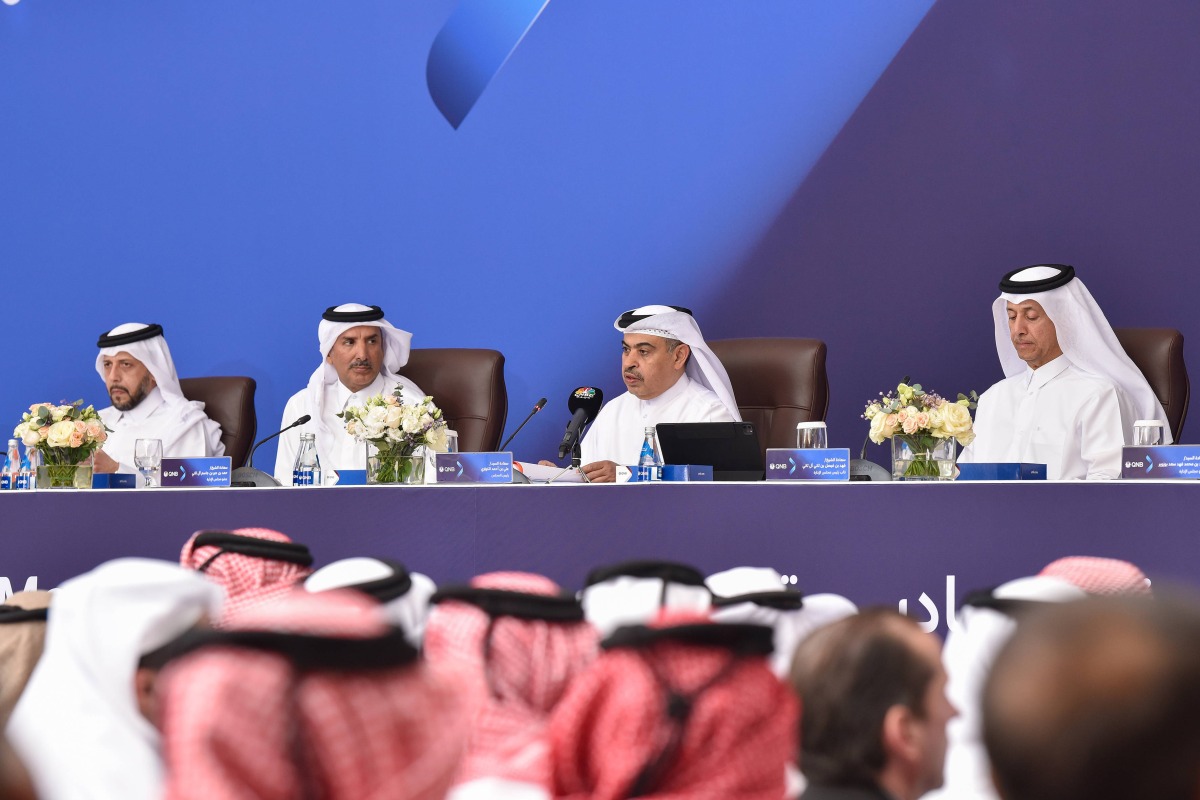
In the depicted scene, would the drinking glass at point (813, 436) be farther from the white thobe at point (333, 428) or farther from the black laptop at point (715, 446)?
the white thobe at point (333, 428)

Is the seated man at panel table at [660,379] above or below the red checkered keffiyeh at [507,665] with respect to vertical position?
above

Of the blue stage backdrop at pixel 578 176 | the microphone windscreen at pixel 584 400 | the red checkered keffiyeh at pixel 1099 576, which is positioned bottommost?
the red checkered keffiyeh at pixel 1099 576

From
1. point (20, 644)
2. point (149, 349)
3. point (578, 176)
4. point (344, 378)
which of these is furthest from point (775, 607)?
point (149, 349)

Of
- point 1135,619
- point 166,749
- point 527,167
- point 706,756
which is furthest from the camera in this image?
point 527,167

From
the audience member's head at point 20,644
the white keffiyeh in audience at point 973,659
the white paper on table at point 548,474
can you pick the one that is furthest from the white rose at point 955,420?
the audience member's head at point 20,644

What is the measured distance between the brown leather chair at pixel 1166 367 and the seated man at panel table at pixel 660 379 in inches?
58.4

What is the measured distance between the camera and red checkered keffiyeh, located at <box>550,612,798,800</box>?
3.12 feet

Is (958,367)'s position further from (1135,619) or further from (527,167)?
(1135,619)

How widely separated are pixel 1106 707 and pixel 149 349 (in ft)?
18.2

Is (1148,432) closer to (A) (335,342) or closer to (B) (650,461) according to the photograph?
(B) (650,461)

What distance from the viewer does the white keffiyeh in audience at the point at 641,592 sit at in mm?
1225

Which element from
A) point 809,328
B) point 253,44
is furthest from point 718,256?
point 253,44

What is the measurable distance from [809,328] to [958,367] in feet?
2.16

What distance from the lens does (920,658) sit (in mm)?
1044
